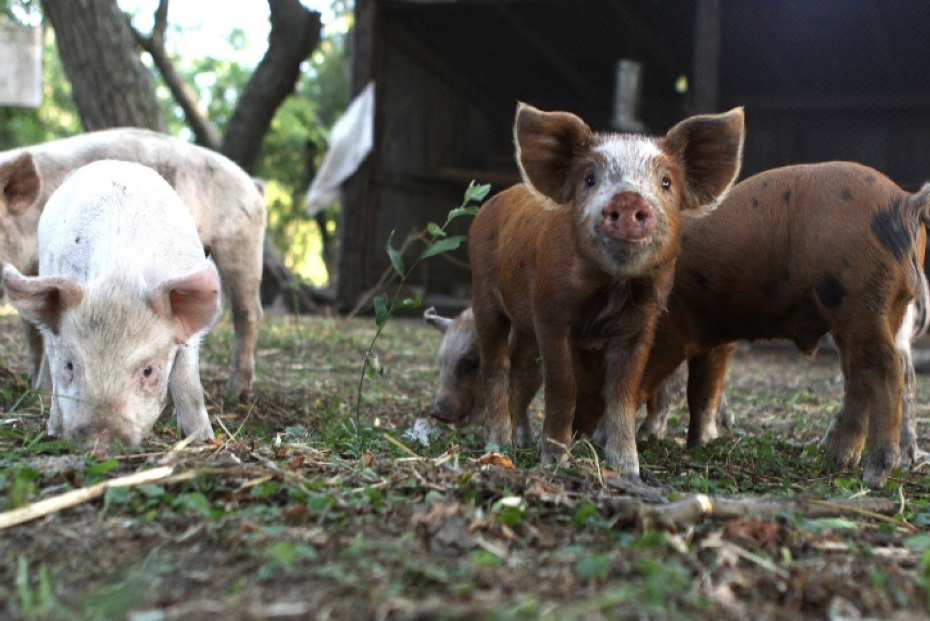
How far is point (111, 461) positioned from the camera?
3170 mm

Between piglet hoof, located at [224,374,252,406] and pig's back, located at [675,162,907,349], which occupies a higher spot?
pig's back, located at [675,162,907,349]

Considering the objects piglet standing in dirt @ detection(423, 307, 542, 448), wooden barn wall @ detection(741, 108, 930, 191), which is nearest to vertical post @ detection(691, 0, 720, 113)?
wooden barn wall @ detection(741, 108, 930, 191)

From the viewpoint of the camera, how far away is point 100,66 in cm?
964

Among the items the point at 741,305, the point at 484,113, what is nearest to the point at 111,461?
the point at 741,305

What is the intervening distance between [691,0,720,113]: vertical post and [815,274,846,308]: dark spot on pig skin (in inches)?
246

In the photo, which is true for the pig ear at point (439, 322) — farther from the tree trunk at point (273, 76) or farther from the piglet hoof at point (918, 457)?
the tree trunk at point (273, 76)

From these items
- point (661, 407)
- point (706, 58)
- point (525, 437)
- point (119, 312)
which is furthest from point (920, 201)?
point (706, 58)

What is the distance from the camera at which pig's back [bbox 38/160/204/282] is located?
397cm

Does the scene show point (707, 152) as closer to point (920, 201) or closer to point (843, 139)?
point (920, 201)

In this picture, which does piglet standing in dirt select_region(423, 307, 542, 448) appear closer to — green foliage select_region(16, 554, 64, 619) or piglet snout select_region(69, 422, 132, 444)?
piglet snout select_region(69, 422, 132, 444)

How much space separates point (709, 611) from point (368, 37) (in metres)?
11.1

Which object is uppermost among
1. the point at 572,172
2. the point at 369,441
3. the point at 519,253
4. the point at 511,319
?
the point at 572,172

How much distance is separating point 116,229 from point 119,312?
0.51 meters

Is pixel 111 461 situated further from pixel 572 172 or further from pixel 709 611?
pixel 572 172
